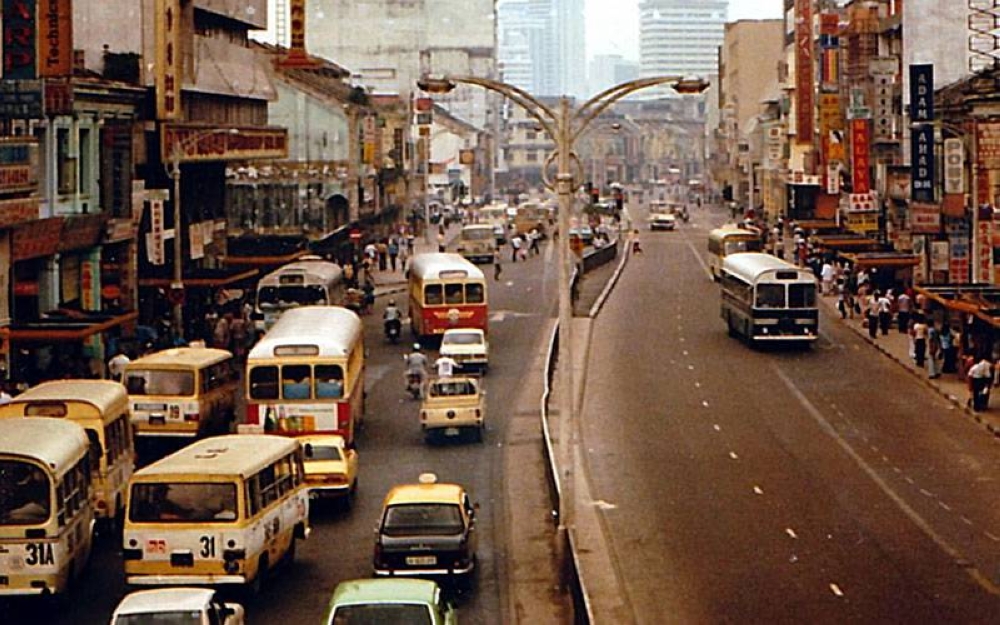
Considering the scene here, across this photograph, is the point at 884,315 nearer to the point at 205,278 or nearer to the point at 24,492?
the point at 205,278

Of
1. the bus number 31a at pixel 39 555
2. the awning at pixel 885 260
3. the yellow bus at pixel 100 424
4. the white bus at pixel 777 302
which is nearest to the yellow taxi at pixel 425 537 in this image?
the bus number 31a at pixel 39 555

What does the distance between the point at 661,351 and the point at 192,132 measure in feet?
54.1

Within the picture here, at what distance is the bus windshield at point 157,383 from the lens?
37.4 meters

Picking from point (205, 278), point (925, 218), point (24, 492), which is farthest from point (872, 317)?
point (24, 492)

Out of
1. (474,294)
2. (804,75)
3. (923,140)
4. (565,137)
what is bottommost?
(474,294)

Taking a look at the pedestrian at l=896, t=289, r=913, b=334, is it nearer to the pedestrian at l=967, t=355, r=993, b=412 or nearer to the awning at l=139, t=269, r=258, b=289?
the pedestrian at l=967, t=355, r=993, b=412

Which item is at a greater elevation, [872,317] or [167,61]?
[167,61]

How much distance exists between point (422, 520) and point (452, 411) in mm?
14084

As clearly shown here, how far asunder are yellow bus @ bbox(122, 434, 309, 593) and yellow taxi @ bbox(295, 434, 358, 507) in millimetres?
5833

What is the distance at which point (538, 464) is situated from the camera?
126ft

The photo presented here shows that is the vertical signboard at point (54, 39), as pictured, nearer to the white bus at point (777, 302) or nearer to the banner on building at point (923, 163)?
the white bus at point (777, 302)

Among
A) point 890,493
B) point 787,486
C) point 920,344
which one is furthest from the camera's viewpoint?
point 920,344

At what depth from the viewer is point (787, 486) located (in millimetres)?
35188

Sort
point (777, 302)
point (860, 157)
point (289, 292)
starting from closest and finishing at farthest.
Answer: point (777, 302)
point (289, 292)
point (860, 157)
